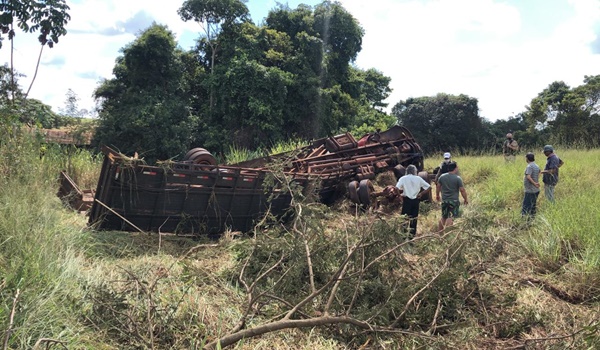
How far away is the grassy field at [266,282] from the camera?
3213mm

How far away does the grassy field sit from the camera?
3213 mm

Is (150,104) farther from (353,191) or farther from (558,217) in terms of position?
(558,217)

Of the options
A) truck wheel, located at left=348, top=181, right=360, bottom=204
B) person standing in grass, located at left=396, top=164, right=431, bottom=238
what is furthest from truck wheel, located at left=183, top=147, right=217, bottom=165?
person standing in grass, located at left=396, top=164, right=431, bottom=238

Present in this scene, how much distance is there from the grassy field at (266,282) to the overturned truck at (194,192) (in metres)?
0.27

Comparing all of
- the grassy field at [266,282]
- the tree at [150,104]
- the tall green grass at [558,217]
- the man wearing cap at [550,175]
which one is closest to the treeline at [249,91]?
the tree at [150,104]

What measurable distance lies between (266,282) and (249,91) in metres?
15.5

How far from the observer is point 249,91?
750 inches

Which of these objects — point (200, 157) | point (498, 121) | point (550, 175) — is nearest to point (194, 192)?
point (200, 157)

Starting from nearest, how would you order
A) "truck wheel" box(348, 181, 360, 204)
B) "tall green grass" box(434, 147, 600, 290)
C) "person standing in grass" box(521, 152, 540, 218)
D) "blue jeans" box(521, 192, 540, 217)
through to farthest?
"tall green grass" box(434, 147, 600, 290) < "person standing in grass" box(521, 152, 540, 218) < "blue jeans" box(521, 192, 540, 217) < "truck wheel" box(348, 181, 360, 204)

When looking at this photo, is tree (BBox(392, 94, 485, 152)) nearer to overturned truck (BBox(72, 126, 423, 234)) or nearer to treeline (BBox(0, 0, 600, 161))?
treeline (BBox(0, 0, 600, 161))

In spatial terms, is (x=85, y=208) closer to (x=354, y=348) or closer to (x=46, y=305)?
(x=46, y=305)

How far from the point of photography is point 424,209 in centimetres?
882

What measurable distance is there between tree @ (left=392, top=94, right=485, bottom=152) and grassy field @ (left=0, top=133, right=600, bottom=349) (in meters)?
21.2

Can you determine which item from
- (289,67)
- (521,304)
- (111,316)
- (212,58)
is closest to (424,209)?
(521,304)
